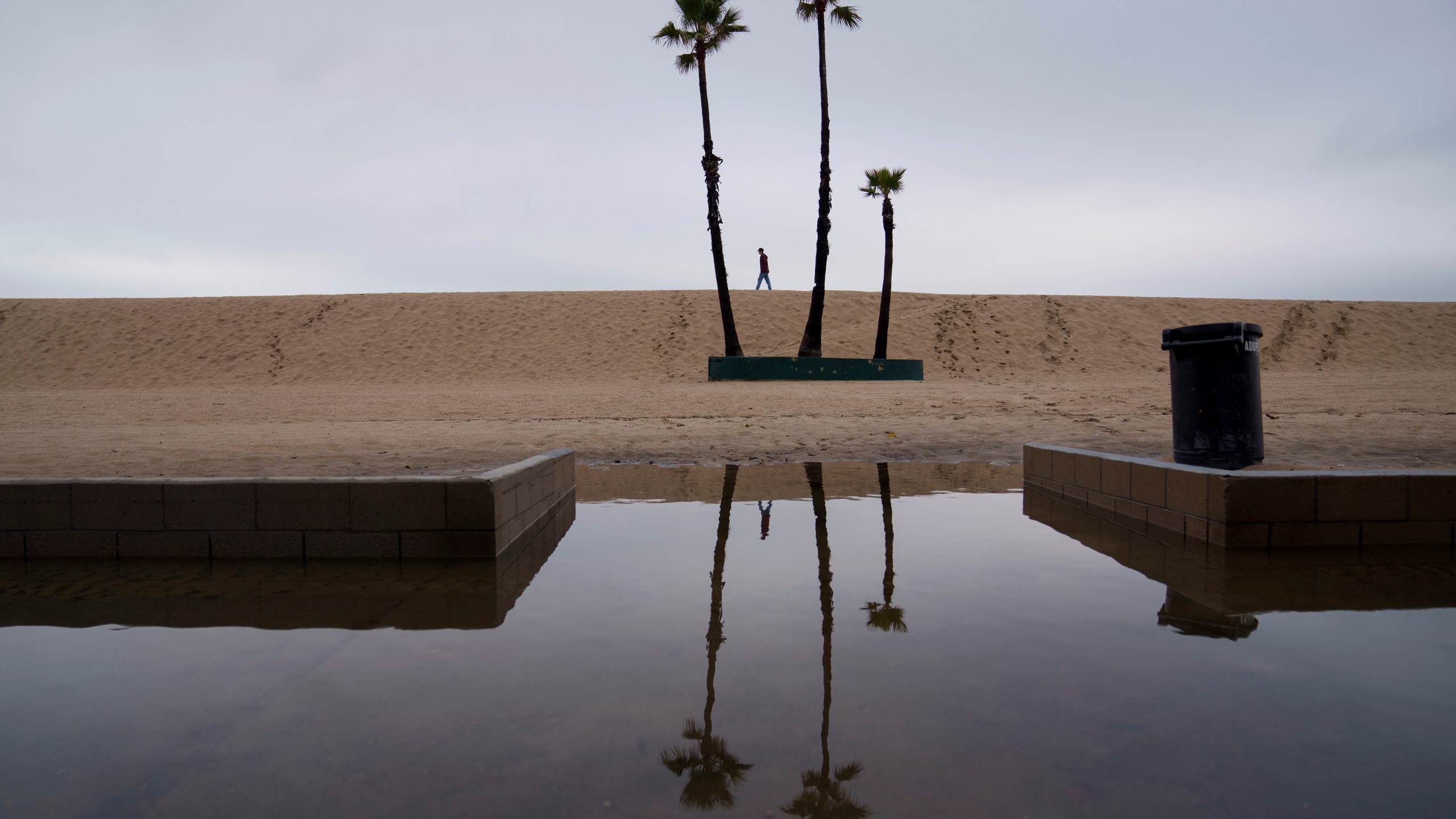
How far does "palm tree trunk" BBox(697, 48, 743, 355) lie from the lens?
78.9 feet

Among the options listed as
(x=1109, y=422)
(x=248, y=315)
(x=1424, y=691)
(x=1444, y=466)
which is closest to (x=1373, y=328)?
(x=1109, y=422)

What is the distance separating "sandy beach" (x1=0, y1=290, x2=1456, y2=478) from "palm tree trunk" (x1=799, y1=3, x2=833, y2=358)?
3.45 meters

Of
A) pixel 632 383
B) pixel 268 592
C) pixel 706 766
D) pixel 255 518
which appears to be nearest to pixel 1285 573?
pixel 706 766

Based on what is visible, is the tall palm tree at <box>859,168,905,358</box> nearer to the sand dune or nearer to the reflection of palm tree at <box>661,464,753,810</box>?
the sand dune

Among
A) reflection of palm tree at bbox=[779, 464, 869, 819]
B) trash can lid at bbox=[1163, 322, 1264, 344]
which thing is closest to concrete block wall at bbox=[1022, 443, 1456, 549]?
trash can lid at bbox=[1163, 322, 1264, 344]

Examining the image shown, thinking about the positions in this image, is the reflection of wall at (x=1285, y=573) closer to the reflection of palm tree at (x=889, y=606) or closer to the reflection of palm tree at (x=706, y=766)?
the reflection of palm tree at (x=889, y=606)

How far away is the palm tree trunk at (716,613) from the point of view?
2750 mm

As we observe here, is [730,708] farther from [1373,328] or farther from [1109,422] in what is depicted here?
[1373,328]

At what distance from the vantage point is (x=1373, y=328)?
34.5m

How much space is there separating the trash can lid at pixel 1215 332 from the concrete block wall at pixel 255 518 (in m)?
4.85

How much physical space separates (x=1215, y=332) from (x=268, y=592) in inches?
248

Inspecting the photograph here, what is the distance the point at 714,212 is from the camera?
2428 cm

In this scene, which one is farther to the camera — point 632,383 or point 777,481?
point 632,383

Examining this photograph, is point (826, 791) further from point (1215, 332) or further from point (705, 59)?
point (705, 59)
